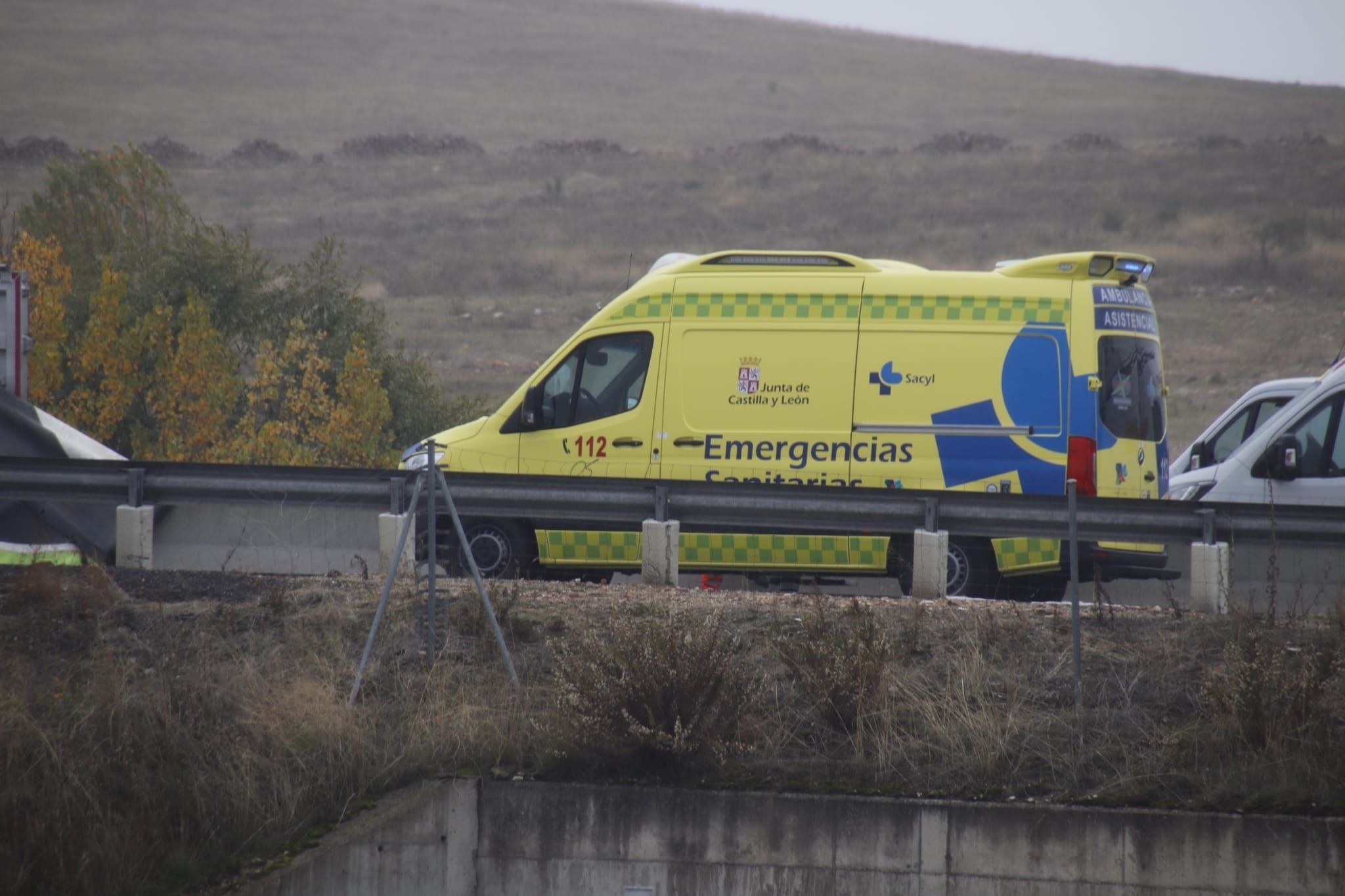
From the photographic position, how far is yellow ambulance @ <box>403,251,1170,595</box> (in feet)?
31.8

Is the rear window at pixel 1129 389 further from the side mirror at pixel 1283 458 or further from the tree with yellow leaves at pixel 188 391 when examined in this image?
the tree with yellow leaves at pixel 188 391

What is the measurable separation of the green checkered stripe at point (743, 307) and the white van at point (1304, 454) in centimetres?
363

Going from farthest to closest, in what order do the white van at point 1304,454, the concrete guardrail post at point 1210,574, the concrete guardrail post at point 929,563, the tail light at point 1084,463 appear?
the white van at point 1304,454
the tail light at point 1084,463
the concrete guardrail post at point 929,563
the concrete guardrail post at point 1210,574

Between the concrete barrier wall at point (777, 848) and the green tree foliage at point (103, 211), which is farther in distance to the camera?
the green tree foliage at point (103, 211)

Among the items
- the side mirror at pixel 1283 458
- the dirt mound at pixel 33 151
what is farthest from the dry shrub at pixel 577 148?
the side mirror at pixel 1283 458

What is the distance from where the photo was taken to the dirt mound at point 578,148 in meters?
72.3

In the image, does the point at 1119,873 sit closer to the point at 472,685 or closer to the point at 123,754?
the point at 472,685

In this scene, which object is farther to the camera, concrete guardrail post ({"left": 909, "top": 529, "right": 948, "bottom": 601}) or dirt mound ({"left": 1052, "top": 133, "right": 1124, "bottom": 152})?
dirt mound ({"left": 1052, "top": 133, "right": 1124, "bottom": 152})

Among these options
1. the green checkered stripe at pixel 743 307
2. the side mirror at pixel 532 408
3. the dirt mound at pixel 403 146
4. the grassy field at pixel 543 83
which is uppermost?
the grassy field at pixel 543 83

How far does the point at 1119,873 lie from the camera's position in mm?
6266

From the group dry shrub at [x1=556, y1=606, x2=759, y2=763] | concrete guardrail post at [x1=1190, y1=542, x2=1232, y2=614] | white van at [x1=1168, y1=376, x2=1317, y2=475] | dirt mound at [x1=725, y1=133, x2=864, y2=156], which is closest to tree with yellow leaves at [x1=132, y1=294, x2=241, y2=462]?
white van at [x1=1168, y1=376, x2=1317, y2=475]

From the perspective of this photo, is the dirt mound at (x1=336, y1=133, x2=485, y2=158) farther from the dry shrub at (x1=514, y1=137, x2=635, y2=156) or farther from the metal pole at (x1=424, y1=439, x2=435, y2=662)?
the metal pole at (x1=424, y1=439, x2=435, y2=662)

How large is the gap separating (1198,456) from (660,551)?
643cm

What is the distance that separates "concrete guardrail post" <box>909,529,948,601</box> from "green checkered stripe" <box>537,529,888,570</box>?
0.74 meters
